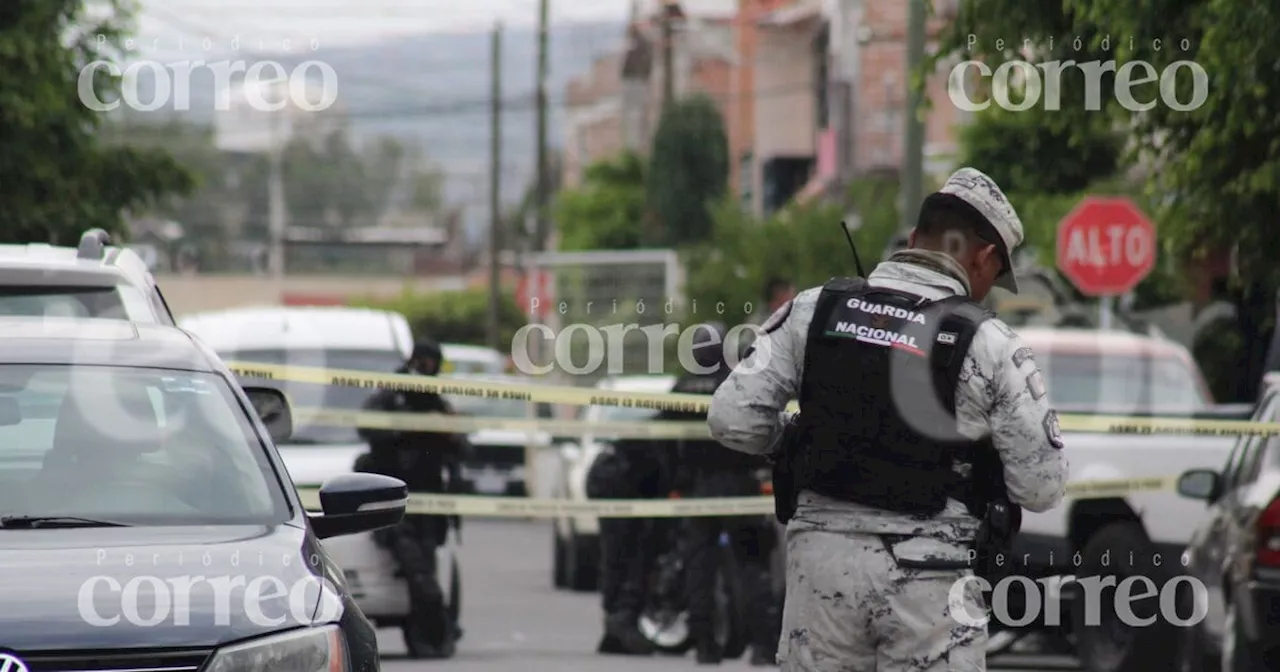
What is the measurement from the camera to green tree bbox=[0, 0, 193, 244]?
53.9 ft

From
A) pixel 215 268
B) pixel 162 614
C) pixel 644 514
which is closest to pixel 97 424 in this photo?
pixel 162 614

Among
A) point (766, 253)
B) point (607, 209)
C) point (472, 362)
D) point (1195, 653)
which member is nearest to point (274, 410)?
point (1195, 653)

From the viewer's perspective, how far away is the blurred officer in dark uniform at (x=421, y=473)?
497 inches

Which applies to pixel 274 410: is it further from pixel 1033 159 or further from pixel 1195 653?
pixel 1033 159

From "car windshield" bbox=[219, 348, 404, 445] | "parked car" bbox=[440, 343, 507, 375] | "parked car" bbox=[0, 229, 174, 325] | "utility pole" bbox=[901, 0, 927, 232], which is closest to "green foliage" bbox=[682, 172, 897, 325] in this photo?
"parked car" bbox=[440, 343, 507, 375]

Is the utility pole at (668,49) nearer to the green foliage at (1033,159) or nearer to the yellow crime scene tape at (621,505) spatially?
the green foliage at (1033,159)

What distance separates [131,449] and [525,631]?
830 centimetres

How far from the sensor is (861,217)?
3688 cm

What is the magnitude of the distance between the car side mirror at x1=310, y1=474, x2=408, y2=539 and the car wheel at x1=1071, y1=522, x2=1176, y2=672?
598 centimetres

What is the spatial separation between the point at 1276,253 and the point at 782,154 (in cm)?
4182

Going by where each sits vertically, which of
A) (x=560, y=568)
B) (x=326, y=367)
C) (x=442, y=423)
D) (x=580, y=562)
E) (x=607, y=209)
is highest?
(x=607, y=209)

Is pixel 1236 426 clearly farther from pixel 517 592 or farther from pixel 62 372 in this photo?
pixel 517 592

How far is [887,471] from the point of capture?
18.4ft

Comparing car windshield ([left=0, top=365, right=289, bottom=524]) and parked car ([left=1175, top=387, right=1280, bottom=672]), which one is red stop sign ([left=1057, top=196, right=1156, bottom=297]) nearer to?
parked car ([left=1175, top=387, right=1280, bottom=672])
